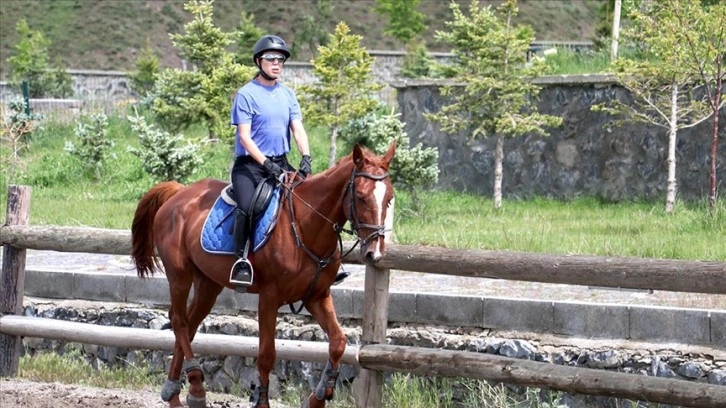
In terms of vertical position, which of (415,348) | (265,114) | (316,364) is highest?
(265,114)

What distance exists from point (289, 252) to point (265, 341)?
675mm

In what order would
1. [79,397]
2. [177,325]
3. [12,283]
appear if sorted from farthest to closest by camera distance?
[12,283]
[79,397]
[177,325]

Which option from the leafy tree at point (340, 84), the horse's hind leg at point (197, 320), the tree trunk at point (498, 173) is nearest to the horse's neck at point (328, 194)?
the horse's hind leg at point (197, 320)

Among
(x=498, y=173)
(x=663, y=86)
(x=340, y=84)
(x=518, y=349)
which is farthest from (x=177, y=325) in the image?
(x=340, y=84)

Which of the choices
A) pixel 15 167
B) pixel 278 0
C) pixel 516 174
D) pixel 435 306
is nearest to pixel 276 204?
pixel 435 306

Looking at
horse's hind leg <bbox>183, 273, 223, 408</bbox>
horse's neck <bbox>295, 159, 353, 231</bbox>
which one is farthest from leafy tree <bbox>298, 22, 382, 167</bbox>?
horse's neck <bbox>295, 159, 353, 231</bbox>

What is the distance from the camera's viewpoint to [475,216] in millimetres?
17219

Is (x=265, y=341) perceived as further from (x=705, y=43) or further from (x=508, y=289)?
(x=705, y=43)

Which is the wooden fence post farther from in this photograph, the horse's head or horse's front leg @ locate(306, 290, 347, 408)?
the horse's head

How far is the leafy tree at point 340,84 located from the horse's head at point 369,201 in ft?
36.0

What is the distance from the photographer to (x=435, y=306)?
10.6 metres

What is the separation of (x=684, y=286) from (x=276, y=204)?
8.97ft

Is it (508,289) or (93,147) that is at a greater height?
(93,147)

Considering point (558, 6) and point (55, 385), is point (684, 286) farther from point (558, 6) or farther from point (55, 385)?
point (558, 6)
